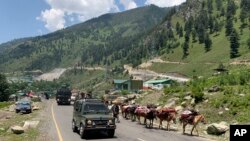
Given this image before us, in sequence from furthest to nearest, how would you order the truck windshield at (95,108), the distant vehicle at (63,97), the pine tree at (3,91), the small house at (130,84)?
the pine tree at (3,91), the small house at (130,84), the distant vehicle at (63,97), the truck windshield at (95,108)

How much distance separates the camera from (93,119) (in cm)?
2553

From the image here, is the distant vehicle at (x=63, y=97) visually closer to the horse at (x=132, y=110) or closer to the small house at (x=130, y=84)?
the horse at (x=132, y=110)

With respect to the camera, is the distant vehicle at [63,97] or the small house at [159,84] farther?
the small house at [159,84]

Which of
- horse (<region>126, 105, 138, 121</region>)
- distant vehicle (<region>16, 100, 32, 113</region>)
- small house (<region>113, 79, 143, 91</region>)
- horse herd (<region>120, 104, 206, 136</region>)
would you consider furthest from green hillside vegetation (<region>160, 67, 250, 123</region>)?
small house (<region>113, 79, 143, 91</region>)

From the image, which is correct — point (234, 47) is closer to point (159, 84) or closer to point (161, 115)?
point (159, 84)

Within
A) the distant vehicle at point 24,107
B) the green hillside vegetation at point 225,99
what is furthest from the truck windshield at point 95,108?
the distant vehicle at point 24,107

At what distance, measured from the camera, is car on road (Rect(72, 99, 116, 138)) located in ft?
83.8

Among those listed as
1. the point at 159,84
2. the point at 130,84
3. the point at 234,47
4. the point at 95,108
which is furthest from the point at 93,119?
the point at 234,47

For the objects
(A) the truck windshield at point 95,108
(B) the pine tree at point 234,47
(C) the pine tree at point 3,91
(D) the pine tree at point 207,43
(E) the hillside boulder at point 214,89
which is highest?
(D) the pine tree at point 207,43

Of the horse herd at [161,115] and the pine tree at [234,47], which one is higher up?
the pine tree at [234,47]

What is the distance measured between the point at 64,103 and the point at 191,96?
33480 millimetres

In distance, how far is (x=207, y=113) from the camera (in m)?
37.9

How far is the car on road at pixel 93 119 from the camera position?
25.5 meters

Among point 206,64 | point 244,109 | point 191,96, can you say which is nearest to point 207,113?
point 244,109
